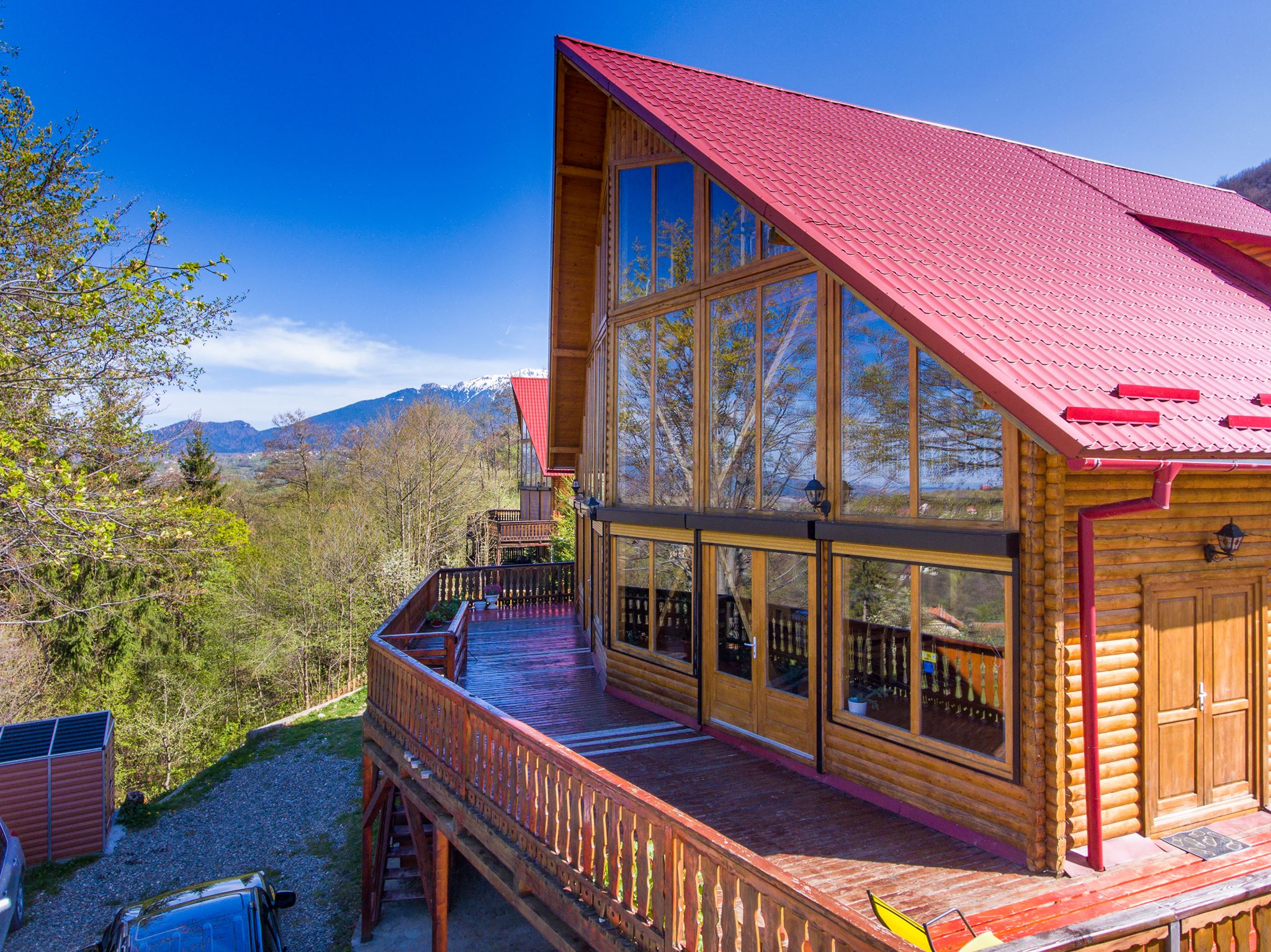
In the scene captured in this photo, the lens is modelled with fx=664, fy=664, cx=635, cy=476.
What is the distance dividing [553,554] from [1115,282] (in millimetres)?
16036

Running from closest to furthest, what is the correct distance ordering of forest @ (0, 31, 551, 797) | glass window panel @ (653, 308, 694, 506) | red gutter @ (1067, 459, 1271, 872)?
red gutter @ (1067, 459, 1271, 872)
glass window panel @ (653, 308, 694, 506)
forest @ (0, 31, 551, 797)

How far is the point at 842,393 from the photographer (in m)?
6.18

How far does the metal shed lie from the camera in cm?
1302

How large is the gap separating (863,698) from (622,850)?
2.88 metres

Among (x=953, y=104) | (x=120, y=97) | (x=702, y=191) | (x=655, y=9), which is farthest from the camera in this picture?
(x=120, y=97)

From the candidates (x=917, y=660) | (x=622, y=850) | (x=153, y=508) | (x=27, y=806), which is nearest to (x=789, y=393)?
(x=917, y=660)

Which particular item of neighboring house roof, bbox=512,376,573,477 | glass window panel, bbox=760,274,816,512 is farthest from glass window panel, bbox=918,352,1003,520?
neighboring house roof, bbox=512,376,573,477

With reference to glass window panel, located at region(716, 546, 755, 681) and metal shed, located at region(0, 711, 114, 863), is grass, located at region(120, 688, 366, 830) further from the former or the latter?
glass window panel, located at region(716, 546, 755, 681)

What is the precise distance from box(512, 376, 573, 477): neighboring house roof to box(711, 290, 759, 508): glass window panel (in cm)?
1950

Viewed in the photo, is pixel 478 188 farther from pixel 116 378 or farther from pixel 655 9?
pixel 116 378

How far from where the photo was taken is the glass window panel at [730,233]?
7262 millimetres

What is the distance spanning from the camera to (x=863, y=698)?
595cm

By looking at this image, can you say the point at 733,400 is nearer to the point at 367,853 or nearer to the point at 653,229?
the point at 653,229

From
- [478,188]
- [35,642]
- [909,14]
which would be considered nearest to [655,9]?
[909,14]
